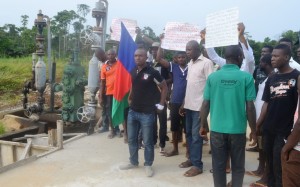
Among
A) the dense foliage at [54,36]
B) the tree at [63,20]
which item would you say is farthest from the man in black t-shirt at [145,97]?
the tree at [63,20]

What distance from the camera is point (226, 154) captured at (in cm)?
369

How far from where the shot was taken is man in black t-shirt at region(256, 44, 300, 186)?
3337mm

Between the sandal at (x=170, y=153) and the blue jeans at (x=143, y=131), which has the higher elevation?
the blue jeans at (x=143, y=131)

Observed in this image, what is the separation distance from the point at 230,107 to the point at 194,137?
4.03ft

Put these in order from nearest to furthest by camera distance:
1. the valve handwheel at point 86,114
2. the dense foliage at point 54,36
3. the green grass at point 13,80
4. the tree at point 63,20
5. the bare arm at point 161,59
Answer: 1. the bare arm at point 161,59
2. the valve handwheel at point 86,114
3. the green grass at point 13,80
4. the dense foliage at point 54,36
5. the tree at point 63,20

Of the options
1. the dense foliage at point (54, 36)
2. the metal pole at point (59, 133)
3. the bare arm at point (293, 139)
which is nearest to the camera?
the bare arm at point (293, 139)

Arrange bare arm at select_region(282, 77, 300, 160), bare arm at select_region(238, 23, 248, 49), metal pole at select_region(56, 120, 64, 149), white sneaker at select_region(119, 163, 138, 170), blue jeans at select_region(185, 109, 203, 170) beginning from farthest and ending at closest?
metal pole at select_region(56, 120, 64, 149) → white sneaker at select_region(119, 163, 138, 170) → blue jeans at select_region(185, 109, 203, 170) → bare arm at select_region(238, 23, 248, 49) → bare arm at select_region(282, 77, 300, 160)

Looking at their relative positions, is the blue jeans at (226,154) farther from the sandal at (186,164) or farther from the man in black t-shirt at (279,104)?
the sandal at (186,164)

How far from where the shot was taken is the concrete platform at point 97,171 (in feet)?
14.8

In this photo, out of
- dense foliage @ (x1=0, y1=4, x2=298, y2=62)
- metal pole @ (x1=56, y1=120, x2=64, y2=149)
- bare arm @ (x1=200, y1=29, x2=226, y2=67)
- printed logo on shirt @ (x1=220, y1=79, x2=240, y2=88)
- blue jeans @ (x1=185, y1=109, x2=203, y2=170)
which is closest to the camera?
printed logo on shirt @ (x1=220, y1=79, x2=240, y2=88)

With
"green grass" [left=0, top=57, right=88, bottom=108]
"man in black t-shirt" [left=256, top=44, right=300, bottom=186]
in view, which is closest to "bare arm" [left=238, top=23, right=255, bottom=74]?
"man in black t-shirt" [left=256, top=44, right=300, bottom=186]

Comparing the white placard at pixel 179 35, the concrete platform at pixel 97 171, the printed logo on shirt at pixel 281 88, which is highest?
the white placard at pixel 179 35

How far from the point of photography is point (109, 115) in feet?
23.1

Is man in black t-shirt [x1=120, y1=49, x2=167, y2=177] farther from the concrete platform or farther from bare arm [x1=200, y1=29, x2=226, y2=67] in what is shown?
bare arm [x1=200, y1=29, x2=226, y2=67]
